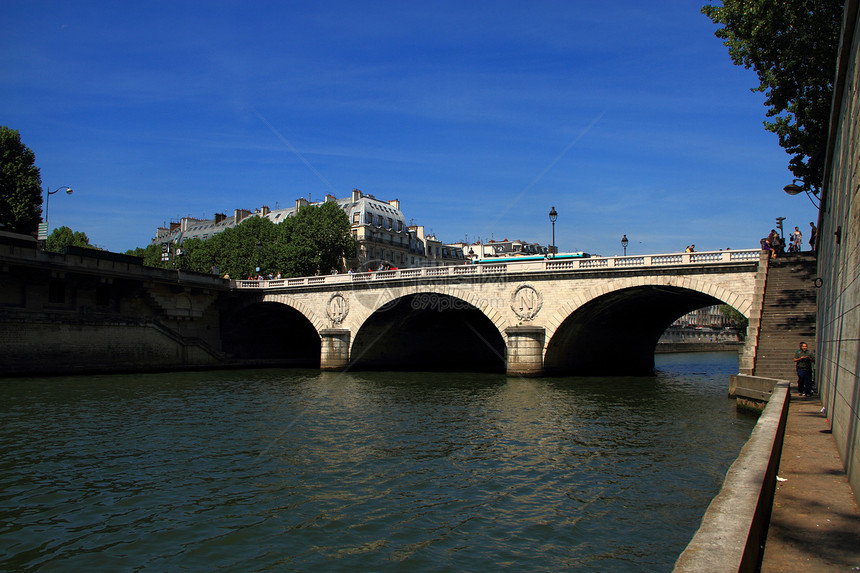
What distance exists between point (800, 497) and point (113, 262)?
42.3m

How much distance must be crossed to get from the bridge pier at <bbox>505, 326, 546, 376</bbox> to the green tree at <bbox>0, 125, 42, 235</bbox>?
3641cm

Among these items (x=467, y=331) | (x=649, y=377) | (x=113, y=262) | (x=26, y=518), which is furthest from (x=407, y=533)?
(x=467, y=331)

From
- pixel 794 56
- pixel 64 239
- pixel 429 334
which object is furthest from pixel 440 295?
pixel 64 239

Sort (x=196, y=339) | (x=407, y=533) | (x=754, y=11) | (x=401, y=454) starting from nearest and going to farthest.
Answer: (x=407, y=533) → (x=401, y=454) → (x=754, y=11) → (x=196, y=339)

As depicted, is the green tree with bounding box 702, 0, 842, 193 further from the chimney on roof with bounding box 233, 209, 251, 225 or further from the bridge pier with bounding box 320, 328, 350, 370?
the chimney on roof with bounding box 233, 209, 251, 225

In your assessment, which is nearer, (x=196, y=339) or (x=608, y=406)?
(x=608, y=406)

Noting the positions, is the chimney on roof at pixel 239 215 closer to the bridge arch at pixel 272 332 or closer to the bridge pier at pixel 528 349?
the bridge arch at pixel 272 332

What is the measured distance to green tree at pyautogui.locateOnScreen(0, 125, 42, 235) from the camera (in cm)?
4619

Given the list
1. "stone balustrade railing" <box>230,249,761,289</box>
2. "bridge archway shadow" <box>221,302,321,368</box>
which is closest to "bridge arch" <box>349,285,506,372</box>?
"stone balustrade railing" <box>230,249,761,289</box>

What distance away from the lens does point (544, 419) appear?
875 inches

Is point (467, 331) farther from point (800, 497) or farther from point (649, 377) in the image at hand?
point (800, 497)

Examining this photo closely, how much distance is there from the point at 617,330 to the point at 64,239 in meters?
68.6

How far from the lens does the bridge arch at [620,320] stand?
110 feet

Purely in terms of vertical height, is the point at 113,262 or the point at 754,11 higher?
the point at 754,11
